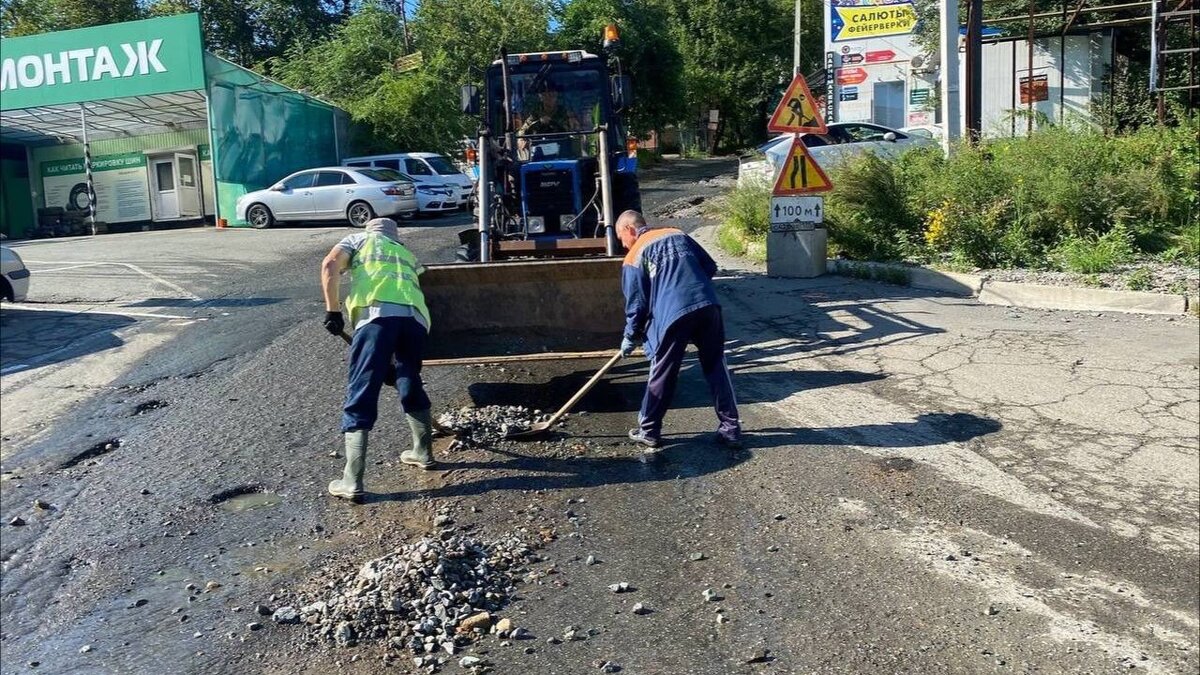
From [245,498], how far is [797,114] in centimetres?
712

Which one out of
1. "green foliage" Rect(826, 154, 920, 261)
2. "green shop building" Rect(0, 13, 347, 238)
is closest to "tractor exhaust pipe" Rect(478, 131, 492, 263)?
"green foliage" Rect(826, 154, 920, 261)

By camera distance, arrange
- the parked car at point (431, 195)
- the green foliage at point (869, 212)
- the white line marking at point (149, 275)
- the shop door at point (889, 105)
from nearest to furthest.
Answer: the white line marking at point (149, 275) < the green foliage at point (869, 212) < the parked car at point (431, 195) < the shop door at point (889, 105)

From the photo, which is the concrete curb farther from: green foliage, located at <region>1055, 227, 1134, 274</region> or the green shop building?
the green shop building

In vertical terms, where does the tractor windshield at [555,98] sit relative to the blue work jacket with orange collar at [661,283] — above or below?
above

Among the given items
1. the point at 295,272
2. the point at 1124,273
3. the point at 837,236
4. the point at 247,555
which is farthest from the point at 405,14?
the point at 247,555

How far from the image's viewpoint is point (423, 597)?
4.13 metres

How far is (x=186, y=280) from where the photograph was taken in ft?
40.3

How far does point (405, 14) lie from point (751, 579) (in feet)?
95.2

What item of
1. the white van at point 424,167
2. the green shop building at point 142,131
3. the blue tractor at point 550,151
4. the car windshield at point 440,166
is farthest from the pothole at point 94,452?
the car windshield at point 440,166

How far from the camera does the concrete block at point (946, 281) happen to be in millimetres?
9914

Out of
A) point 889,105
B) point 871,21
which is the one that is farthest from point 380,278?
point 889,105

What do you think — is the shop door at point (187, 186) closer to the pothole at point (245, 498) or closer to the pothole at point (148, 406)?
the pothole at point (148, 406)

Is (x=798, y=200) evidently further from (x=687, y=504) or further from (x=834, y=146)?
(x=687, y=504)

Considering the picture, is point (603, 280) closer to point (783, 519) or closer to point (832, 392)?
point (832, 392)
